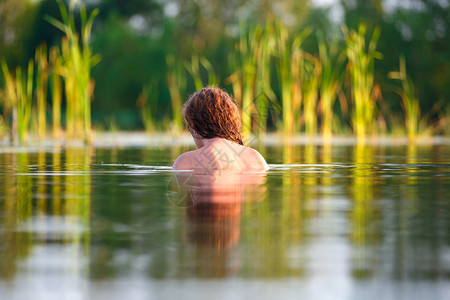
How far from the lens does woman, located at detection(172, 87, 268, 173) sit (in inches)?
240

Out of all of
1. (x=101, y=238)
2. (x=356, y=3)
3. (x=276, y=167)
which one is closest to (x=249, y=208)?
(x=101, y=238)

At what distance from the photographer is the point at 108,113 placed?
26172 millimetres

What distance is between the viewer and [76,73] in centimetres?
1116

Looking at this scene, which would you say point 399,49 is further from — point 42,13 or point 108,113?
point 42,13

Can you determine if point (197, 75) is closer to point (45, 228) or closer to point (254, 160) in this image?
point (254, 160)

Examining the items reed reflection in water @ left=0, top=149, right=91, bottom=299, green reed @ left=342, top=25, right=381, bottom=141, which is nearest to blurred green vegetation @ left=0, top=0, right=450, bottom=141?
green reed @ left=342, top=25, right=381, bottom=141

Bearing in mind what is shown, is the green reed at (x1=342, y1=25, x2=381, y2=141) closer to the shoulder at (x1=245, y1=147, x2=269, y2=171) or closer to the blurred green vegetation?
the blurred green vegetation

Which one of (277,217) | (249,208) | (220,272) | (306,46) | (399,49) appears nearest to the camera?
(220,272)

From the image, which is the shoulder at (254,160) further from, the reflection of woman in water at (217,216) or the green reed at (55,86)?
the green reed at (55,86)

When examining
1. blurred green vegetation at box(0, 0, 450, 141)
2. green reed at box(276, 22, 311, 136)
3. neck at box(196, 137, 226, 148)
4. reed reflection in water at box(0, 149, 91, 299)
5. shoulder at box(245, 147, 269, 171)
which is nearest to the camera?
reed reflection in water at box(0, 149, 91, 299)

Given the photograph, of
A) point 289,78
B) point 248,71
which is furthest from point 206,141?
point 289,78

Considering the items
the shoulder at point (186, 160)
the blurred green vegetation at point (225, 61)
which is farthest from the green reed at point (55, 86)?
the shoulder at point (186, 160)

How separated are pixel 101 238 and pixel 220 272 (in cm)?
79

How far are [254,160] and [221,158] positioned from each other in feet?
1.26
